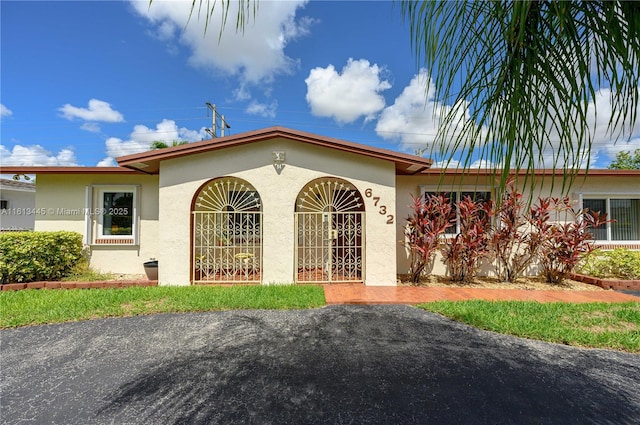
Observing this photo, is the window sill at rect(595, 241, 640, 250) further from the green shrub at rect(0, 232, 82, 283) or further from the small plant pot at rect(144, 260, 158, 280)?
the green shrub at rect(0, 232, 82, 283)

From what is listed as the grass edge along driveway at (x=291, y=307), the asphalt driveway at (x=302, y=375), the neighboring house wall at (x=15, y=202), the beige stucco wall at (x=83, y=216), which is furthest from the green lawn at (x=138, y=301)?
the neighboring house wall at (x=15, y=202)

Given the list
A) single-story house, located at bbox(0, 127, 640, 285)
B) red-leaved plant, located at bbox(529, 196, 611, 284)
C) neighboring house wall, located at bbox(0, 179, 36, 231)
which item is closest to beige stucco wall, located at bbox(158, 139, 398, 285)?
single-story house, located at bbox(0, 127, 640, 285)

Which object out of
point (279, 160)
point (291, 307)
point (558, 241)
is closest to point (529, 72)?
point (291, 307)

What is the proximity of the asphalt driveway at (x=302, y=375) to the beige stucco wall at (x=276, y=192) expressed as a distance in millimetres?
2800

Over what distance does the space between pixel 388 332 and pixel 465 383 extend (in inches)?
65.8

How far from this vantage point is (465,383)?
3.46 meters

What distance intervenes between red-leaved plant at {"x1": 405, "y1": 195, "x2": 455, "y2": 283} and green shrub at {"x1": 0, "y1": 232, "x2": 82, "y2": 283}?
1004cm

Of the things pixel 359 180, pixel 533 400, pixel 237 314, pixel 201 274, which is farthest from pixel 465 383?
pixel 201 274

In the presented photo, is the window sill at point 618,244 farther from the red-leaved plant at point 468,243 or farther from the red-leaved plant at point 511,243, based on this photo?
the red-leaved plant at point 468,243

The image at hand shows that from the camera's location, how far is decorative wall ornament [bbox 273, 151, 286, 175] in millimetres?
8125

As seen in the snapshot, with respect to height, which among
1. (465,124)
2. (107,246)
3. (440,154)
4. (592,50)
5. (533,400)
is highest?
(592,50)

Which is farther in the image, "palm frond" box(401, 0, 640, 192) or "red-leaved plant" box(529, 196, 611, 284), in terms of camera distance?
"red-leaved plant" box(529, 196, 611, 284)

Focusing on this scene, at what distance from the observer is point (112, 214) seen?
994 centimetres

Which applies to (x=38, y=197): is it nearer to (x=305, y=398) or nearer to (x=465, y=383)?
(x=305, y=398)
